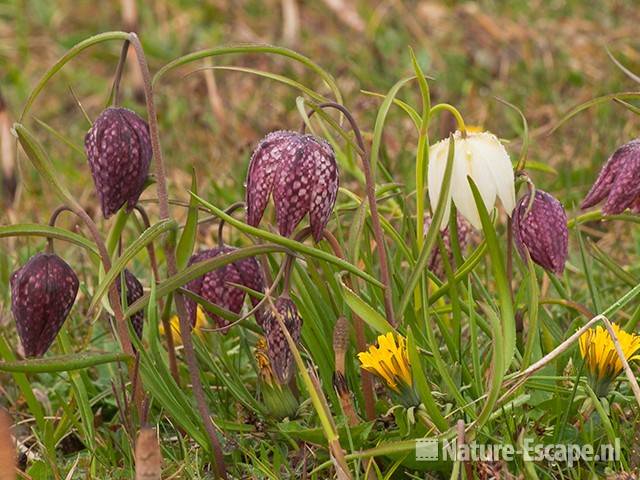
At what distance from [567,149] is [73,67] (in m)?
1.92

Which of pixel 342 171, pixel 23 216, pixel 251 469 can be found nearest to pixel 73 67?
pixel 23 216

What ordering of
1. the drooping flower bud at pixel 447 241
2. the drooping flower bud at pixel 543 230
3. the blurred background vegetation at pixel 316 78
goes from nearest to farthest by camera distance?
1. the drooping flower bud at pixel 543 230
2. the drooping flower bud at pixel 447 241
3. the blurred background vegetation at pixel 316 78

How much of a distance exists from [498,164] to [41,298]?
1.98 feet

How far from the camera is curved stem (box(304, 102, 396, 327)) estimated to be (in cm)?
140

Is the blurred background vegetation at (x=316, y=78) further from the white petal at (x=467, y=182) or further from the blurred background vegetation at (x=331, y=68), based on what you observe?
the white petal at (x=467, y=182)

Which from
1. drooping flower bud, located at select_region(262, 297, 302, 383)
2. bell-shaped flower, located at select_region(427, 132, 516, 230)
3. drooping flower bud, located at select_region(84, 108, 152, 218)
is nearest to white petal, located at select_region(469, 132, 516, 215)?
bell-shaped flower, located at select_region(427, 132, 516, 230)

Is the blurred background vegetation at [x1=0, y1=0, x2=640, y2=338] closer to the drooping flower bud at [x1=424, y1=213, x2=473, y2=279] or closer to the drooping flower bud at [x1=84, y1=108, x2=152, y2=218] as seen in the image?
the drooping flower bud at [x1=424, y1=213, x2=473, y2=279]

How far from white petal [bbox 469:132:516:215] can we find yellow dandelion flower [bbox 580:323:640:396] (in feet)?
0.65

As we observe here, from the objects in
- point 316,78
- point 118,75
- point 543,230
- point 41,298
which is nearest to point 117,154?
point 118,75

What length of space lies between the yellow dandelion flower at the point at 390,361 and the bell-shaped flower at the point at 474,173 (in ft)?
0.56

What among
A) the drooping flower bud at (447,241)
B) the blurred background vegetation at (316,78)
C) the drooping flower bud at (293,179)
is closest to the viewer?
the drooping flower bud at (293,179)

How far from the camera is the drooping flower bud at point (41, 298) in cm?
143

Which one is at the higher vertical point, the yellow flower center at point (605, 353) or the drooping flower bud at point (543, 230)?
the drooping flower bud at point (543, 230)

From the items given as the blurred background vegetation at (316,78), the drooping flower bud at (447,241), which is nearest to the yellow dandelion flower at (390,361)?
the drooping flower bud at (447,241)
